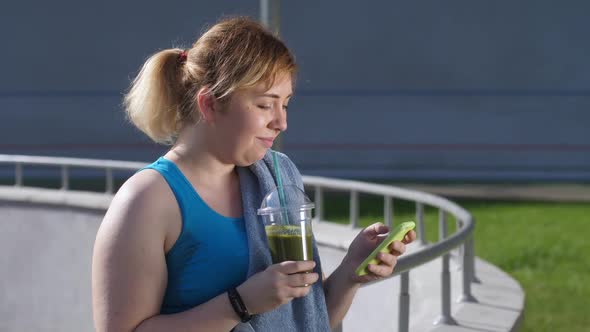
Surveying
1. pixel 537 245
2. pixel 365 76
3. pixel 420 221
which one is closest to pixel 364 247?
pixel 420 221

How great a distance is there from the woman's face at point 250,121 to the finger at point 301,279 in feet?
0.90

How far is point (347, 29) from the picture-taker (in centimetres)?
2616

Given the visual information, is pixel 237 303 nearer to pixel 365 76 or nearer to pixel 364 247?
pixel 364 247

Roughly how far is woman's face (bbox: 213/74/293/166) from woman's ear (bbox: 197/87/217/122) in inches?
0.6

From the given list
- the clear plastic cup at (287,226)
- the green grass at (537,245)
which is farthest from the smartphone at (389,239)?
the green grass at (537,245)

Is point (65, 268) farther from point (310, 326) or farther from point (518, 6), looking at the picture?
point (518, 6)

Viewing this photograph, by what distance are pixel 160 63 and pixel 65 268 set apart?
31.5ft

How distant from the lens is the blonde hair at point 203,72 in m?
2.42

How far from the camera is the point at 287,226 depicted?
2.46 meters

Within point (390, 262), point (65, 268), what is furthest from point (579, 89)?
point (390, 262)

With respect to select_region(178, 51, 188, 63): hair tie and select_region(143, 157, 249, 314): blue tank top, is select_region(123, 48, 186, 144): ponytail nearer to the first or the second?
select_region(178, 51, 188, 63): hair tie

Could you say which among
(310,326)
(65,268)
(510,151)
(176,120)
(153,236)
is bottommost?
(510,151)

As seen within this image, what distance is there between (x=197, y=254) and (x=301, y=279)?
0.22m

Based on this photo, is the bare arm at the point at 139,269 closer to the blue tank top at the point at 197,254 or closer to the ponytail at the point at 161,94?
the blue tank top at the point at 197,254
